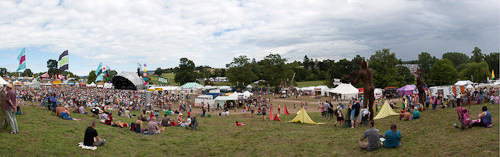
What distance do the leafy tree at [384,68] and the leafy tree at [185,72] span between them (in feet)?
151

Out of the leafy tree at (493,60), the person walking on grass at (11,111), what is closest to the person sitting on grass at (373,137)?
the person walking on grass at (11,111)

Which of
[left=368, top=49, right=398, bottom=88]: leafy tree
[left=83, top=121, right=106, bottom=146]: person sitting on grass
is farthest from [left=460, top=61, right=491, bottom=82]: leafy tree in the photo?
[left=83, top=121, right=106, bottom=146]: person sitting on grass

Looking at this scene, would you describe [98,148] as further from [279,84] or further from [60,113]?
[279,84]

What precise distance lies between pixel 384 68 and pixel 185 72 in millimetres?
50065

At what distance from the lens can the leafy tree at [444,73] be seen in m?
49.8

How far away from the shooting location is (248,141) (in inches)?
406

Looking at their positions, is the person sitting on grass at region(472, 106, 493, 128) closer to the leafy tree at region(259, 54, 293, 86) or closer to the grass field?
the grass field

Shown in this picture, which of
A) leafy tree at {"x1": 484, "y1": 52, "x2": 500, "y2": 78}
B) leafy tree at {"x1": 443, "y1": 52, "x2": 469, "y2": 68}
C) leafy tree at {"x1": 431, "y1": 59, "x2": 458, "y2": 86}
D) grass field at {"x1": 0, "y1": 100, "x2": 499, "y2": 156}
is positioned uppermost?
leafy tree at {"x1": 443, "y1": 52, "x2": 469, "y2": 68}

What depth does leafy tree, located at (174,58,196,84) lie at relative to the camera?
74.3 metres

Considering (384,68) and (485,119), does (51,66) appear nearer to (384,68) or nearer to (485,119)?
(384,68)

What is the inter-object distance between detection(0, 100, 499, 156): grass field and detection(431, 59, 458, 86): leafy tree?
158 feet

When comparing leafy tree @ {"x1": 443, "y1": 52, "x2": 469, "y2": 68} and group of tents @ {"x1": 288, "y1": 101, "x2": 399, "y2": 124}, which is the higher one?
leafy tree @ {"x1": 443, "y1": 52, "x2": 469, "y2": 68}

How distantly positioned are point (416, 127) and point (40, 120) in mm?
14306

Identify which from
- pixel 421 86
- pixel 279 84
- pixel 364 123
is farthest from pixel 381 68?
pixel 364 123
